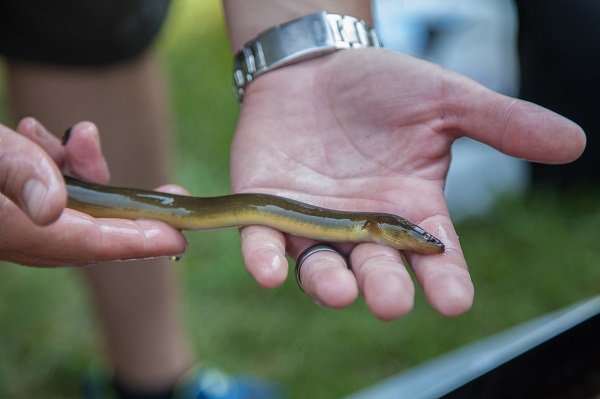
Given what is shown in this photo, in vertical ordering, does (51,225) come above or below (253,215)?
above

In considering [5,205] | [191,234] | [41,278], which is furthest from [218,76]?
[5,205]

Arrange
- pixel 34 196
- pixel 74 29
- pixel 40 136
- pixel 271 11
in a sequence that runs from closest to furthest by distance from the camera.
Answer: pixel 34 196 < pixel 40 136 < pixel 271 11 < pixel 74 29

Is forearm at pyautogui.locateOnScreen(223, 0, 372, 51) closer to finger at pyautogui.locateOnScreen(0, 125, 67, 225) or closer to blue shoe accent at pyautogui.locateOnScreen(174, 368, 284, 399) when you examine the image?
finger at pyautogui.locateOnScreen(0, 125, 67, 225)

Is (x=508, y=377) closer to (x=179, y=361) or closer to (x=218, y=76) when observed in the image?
(x=179, y=361)

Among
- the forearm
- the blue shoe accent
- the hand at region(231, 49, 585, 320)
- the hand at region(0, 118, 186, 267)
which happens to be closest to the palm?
the hand at region(231, 49, 585, 320)

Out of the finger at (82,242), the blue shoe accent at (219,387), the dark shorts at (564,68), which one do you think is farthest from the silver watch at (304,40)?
the dark shorts at (564,68)

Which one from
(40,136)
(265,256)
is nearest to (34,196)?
(265,256)

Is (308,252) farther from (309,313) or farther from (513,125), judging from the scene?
(309,313)
